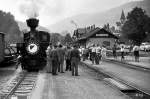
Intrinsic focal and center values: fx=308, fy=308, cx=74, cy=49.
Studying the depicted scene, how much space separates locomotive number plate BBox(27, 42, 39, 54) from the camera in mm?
18203

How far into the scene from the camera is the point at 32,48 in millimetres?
18297

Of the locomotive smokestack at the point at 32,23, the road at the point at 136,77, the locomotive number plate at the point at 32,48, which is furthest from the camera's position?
the locomotive smokestack at the point at 32,23

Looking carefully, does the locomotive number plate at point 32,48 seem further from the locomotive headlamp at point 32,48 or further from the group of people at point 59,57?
the group of people at point 59,57

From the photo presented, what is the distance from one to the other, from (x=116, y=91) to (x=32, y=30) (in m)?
8.99

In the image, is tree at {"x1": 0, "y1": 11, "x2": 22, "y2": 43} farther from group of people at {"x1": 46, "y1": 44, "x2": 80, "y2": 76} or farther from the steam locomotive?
group of people at {"x1": 46, "y1": 44, "x2": 80, "y2": 76}

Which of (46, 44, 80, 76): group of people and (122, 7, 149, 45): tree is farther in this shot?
(122, 7, 149, 45): tree

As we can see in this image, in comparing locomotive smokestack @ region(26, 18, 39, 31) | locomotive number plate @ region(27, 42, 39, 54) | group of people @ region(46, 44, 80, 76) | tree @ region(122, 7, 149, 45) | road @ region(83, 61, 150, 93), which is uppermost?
tree @ region(122, 7, 149, 45)

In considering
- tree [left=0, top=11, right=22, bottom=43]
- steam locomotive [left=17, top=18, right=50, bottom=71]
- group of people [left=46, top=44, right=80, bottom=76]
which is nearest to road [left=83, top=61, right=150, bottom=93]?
group of people [left=46, top=44, right=80, bottom=76]

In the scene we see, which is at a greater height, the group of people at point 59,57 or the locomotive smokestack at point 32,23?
the locomotive smokestack at point 32,23

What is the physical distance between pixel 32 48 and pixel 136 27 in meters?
60.2

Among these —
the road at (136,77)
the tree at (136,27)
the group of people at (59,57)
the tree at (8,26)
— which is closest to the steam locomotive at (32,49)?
the group of people at (59,57)

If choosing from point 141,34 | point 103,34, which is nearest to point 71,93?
point 103,34

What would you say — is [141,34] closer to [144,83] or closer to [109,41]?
[109,41]

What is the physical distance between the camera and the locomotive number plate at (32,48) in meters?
18.2
